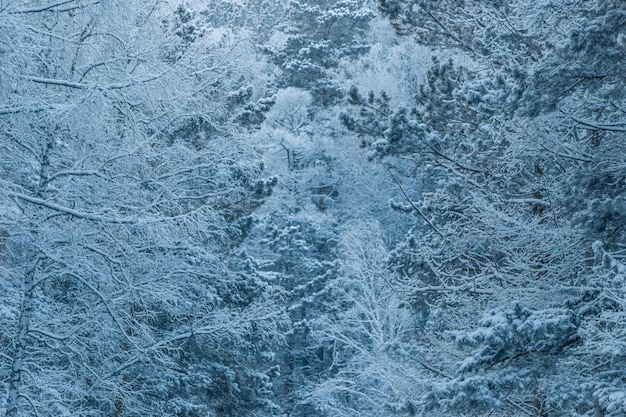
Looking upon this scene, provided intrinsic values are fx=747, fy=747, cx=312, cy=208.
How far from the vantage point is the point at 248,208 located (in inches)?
511

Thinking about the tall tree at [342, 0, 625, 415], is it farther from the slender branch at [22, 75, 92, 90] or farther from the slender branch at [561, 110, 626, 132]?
the slender branch at [22, 75, 92, 90]

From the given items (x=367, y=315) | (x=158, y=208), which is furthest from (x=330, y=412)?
(x=158, y=208)

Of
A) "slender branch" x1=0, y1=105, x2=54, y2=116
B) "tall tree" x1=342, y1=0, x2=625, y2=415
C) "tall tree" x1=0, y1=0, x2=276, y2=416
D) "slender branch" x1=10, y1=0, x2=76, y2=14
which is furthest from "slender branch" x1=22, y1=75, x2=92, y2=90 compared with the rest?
"tall tree" x1=342, y1=0, x2=625, y2=415

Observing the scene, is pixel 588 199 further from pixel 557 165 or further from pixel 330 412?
pixel 330 412

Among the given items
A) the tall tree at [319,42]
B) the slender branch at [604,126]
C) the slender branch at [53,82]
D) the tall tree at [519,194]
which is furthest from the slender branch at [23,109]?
the tall tree at [319,42]

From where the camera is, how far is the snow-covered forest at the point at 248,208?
629cm

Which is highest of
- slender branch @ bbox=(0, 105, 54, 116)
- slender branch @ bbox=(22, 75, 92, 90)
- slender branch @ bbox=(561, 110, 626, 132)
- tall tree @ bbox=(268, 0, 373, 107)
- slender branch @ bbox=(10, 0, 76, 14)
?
slender branch @ bbox=(10, 0, 76, 14)

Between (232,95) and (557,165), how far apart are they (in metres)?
6.36

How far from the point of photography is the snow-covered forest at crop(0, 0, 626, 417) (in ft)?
Result: 20.6

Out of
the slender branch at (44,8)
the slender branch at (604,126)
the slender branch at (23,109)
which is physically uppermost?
the slender branch at (44,8)

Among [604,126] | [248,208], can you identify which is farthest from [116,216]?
[248,208]

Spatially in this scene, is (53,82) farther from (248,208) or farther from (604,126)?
(248,208)

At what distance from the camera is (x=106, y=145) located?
8.55 m

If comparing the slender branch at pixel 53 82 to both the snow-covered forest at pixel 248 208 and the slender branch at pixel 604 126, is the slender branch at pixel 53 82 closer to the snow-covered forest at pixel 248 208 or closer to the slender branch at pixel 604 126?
the snow-covered forest at pixel 248 208
